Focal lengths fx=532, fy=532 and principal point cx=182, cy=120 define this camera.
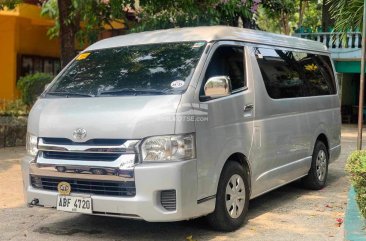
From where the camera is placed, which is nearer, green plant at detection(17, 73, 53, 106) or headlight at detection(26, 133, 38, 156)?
headlight at detection(26, 133, 38, 156)

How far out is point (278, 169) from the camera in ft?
21.2

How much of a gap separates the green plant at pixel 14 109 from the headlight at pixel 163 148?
9459 mm

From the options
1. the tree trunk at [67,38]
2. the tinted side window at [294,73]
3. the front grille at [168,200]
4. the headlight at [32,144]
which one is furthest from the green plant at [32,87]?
the front grille at [168,200]

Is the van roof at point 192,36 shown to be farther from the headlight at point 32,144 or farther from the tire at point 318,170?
the tire at point 318,170

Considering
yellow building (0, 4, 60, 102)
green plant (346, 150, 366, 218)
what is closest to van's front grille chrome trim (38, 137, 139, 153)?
green plant (346, 150, 366, 218)

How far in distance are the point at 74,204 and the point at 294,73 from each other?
3.59 meters

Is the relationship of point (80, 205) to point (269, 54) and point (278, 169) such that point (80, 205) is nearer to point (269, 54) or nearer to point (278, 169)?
point (278, 169)

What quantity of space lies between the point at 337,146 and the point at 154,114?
4.65 m

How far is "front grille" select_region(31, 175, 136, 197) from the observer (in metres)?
4.79

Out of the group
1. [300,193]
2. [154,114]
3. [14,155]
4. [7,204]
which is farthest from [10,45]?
[154,114]

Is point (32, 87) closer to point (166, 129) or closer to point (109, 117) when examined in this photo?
point (109, 117)

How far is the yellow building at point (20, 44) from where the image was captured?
16594 millimetres

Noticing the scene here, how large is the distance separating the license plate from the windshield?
3.49 ft

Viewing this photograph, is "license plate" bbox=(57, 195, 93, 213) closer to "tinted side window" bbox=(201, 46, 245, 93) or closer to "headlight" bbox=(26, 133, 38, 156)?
"headlight" bbox=(26, 133, 38, 156)
